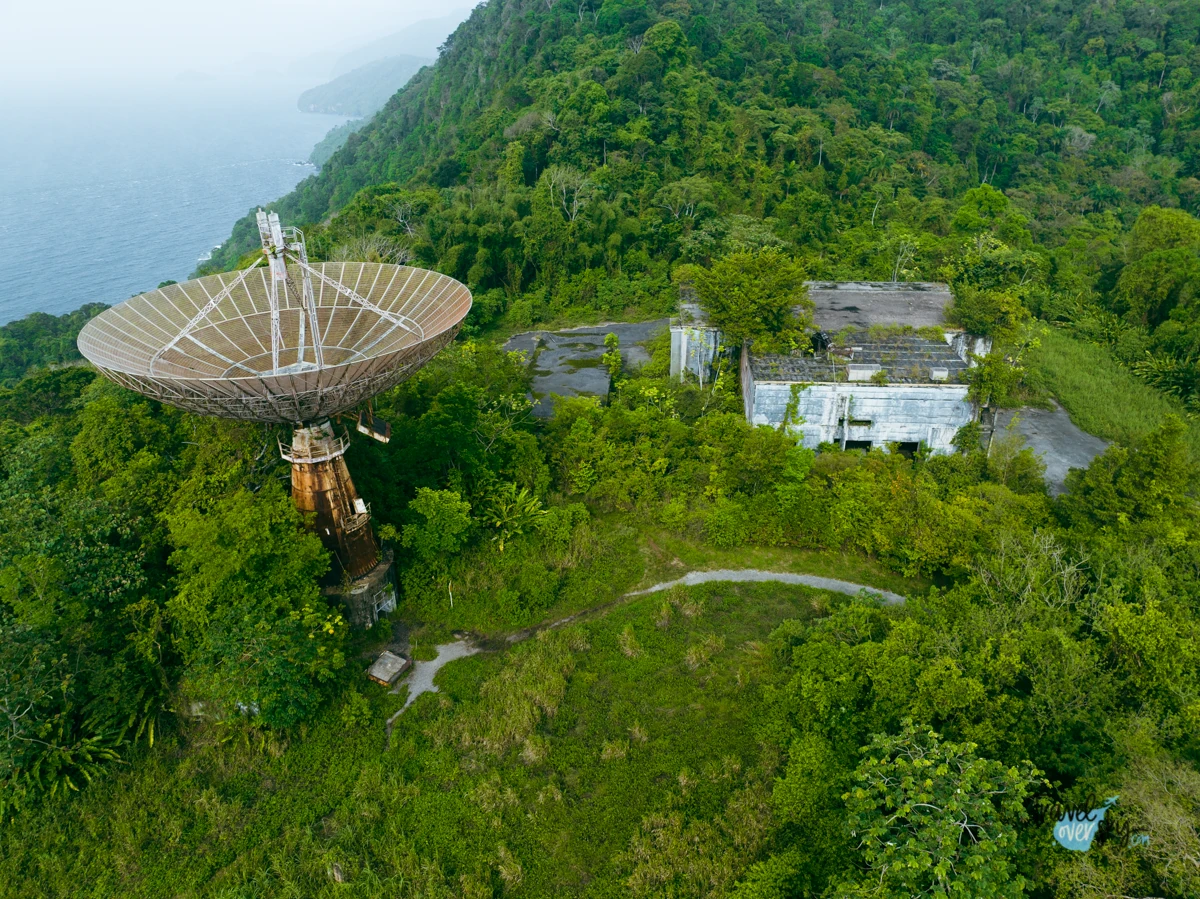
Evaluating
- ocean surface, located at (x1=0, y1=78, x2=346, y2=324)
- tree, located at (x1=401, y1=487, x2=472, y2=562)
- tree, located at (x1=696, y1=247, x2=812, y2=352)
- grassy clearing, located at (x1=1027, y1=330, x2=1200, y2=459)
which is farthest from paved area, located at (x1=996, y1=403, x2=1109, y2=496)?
ocean surface, located at (x1=0, y1=78, x2=346, y2=324)

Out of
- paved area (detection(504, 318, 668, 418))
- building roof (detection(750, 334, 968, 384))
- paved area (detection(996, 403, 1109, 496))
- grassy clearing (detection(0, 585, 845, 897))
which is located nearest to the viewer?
grassy clearing (detection(0, 585, 845, 897))

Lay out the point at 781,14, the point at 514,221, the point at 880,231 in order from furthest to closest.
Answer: the point at 781,14, the point at 880,231, the point at 514,221

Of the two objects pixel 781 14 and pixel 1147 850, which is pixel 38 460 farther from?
pixel 781 14

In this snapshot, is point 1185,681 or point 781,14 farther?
point 781,14

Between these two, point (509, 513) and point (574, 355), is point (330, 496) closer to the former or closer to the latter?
point (509, 513)

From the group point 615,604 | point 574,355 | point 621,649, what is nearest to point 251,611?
point 621,649

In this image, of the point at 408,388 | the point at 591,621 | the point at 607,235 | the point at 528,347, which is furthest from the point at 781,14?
the point at 591,621

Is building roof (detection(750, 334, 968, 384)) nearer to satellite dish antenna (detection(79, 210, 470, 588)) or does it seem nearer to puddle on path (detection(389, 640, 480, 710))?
satellite dish antenna (detection(79, 210, 470, 588))
